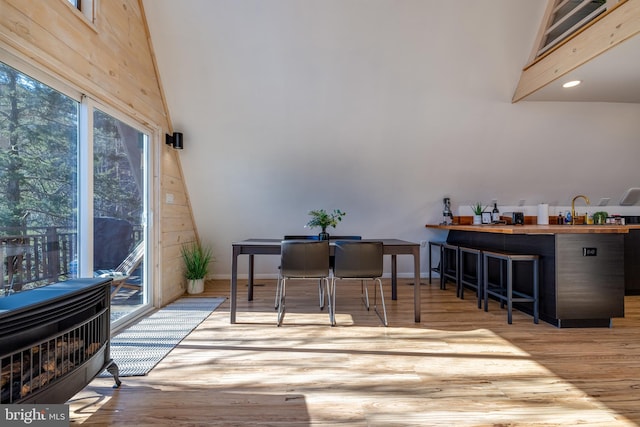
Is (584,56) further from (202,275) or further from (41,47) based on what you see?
(202,275)

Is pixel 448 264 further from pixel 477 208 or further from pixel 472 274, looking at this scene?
pixel 477 208

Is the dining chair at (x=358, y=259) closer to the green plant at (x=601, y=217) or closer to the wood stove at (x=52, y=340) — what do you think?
the wood stove at (x=52, y=340)

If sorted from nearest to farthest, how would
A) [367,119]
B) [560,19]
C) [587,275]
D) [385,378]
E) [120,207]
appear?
[385,378] → [587,275] → [120,207] → [560,19] → [367,119]

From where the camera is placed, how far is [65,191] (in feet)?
7.27

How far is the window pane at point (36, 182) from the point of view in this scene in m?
1.76

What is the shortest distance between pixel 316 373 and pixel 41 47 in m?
2.61

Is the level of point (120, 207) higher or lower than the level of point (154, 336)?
higher

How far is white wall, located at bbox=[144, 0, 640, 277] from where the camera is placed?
10.6ft

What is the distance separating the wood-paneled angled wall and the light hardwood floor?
1.31m

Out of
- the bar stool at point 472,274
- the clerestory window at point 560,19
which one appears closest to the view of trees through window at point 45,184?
the bar stool at point 472,274

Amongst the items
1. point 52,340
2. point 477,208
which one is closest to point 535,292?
point 477,208

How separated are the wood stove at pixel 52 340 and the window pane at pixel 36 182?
0.57 m

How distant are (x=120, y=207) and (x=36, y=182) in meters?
0.94

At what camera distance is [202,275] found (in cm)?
418
